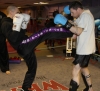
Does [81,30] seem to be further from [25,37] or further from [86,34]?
[25,37]

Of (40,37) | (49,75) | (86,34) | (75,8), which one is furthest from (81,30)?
(49,75)

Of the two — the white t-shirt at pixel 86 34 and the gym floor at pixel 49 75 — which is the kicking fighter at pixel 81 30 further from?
the gym floor at pixel 49 75

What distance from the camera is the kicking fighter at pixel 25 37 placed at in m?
2.33

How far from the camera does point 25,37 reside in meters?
2.59

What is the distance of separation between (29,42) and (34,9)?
10.9 meters

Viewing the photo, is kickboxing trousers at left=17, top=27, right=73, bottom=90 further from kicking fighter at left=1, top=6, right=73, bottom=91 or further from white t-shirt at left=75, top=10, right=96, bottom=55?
white t-shirt at left=75, top=10, right=96, bottom=55

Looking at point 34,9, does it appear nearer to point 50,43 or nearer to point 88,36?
point 50,43

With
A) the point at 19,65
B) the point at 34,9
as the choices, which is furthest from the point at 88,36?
the point at 34,9

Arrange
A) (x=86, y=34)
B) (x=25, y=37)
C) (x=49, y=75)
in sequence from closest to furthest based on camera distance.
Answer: (x=86, y=34) → (x=25, y=37) → (x=49, y=75)

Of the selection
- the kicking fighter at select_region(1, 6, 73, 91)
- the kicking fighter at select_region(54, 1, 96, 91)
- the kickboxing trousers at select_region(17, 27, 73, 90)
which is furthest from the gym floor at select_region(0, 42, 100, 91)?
the kickboxing trousers at select_region(17, 27, 73, 90)

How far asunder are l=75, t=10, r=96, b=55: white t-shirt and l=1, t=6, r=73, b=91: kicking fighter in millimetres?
183

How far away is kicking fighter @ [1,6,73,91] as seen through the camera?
7.64 feet

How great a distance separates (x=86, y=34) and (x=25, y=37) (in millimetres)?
914

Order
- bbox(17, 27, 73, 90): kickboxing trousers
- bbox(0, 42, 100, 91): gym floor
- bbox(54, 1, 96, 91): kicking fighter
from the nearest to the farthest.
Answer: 1. bbox(54, 1, 96, 91): kicking fighter
2. bbox(17, 27, 73, 90): kickboxing trousers
3. bbox(0, 42, 100, 91): gym floor
